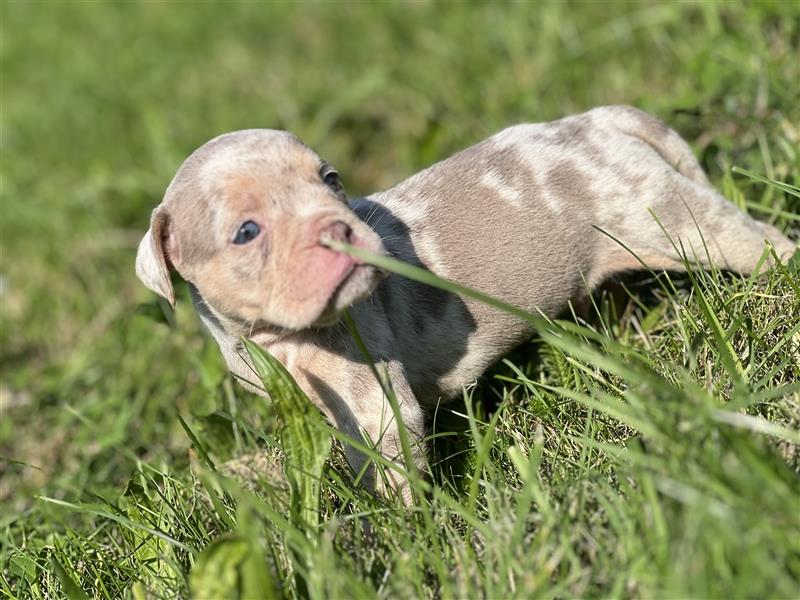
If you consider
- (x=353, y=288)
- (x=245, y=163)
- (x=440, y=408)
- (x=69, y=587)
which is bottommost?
(x=440, y=408)

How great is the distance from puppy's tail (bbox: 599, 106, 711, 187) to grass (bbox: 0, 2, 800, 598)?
13.4 inches

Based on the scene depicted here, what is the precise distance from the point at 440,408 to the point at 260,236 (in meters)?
1.34

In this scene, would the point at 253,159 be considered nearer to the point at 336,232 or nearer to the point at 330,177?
the point at 330,177

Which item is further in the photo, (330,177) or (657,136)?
(657,136)

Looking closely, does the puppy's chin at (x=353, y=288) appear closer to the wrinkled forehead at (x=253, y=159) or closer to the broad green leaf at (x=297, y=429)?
the broad green leaf at (x=297, y=429)

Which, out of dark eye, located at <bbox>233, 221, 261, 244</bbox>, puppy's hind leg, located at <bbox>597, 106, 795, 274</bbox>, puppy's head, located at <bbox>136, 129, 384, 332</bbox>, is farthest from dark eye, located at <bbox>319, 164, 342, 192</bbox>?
puppy's hind leg, located at <bbox>597, 106, 795, 274</bbox>

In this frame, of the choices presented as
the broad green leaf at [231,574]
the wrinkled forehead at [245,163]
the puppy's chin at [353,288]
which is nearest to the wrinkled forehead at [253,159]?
the wrinkled forehead at [245,163]

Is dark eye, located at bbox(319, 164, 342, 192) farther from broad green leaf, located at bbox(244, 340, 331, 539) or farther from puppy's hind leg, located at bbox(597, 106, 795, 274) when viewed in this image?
puppy's hind leg, located at bbox(597, 106, 795, 274)

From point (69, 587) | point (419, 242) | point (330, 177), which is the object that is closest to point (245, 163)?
point (330, 177)

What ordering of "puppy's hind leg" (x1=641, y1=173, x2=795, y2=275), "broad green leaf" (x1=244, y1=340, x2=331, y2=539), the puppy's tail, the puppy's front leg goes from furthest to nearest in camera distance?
the puppy's tail < "puppy's hind leg" (x1=641, y1=173, x2=795, y2=275) < the puppy's front leg < "broad green leaf" (x1=244, y1=340, x2=331, y2=539)

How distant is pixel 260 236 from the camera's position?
3414mm

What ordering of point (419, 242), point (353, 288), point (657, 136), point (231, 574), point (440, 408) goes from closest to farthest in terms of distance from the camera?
point (231, 574) → point (353, 288) → point (419, 242) → point (440, 408) → point (657, 136)

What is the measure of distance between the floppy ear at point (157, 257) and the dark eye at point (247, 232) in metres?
0.41

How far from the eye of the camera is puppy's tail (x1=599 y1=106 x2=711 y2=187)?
14.5 feet
